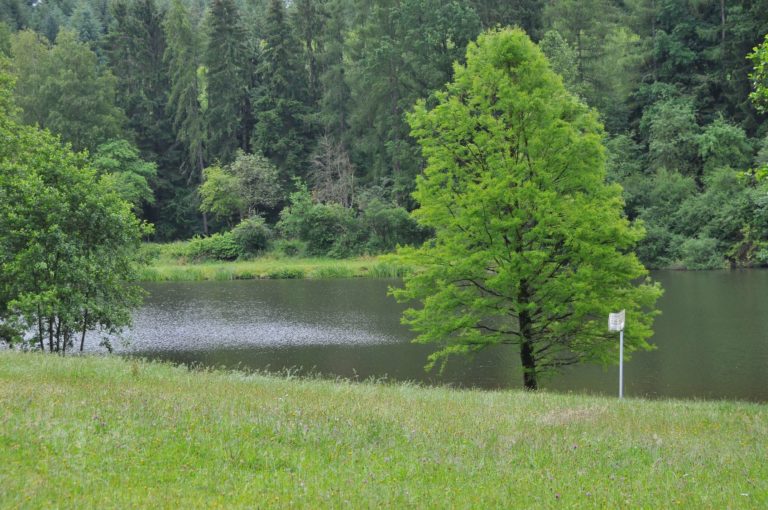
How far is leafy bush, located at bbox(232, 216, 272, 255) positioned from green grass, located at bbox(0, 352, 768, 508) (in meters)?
53.7

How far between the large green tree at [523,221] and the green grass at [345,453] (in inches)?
242

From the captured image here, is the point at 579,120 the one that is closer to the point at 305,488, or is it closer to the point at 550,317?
the point at 550,317

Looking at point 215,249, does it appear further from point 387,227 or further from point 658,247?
point 658,247

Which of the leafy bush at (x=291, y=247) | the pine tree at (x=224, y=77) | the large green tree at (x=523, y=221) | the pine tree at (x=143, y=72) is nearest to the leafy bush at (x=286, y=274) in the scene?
the leafy bush at (x=291, y=247)

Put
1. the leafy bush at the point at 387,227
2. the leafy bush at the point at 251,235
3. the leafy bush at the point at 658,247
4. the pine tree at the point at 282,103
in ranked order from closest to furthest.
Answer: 1. the leafy bush at the point at 658,247
2. the leafy bush at the point at 387,227
3. the leafy bush at the point at 251,235
4. the pine tree at the point at 282,103

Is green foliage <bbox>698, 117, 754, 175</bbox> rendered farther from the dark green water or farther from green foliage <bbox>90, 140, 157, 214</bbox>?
green foliage <bbox>90, 140, 157, 214</bbox>

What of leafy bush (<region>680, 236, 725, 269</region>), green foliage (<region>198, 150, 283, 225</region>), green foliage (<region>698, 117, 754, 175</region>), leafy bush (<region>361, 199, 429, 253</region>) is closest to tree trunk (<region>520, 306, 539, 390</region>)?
leafy bush (<region>680, 236, 725, 269</region>)

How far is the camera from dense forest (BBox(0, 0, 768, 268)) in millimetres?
58406

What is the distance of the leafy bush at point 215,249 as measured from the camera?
6512cm

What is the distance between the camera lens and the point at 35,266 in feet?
67.9

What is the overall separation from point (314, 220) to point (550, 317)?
4831 cm

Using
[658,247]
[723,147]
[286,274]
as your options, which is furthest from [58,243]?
[723,147]

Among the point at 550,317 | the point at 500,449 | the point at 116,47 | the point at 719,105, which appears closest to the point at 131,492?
the point at 500,449

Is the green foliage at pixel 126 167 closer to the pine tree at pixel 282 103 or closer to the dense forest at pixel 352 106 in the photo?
the dense forest at pixel 352 106
